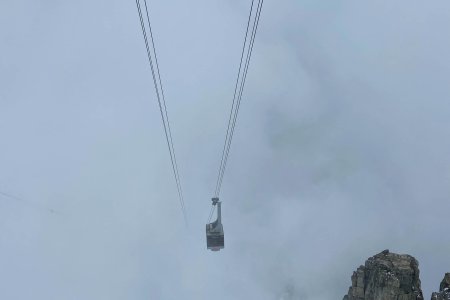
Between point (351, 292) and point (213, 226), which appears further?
point (351, 292)

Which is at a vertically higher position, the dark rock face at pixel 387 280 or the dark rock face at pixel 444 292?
the dark rock face at pixel 387 280

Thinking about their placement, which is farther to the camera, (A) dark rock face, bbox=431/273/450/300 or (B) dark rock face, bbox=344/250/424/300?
(B) dark rock face, bbox=344/250/424/300

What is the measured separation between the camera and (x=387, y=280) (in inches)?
5241

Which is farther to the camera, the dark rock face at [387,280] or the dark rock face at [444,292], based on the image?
the dark rock face at [387,280]

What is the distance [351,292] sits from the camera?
147875 millimetres

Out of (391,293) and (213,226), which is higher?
(391,293)

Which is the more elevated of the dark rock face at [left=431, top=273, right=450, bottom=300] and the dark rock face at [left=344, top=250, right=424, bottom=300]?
the dark rock face at [left=344, top=250, right=424, bottom=300]

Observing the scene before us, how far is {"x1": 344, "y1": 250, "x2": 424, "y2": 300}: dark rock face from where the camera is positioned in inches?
5182

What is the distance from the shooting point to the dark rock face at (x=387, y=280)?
13162 centimetres

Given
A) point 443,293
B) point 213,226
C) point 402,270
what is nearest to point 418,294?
point 402,270

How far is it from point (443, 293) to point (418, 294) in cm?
4366

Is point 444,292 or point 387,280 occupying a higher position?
point 387,280

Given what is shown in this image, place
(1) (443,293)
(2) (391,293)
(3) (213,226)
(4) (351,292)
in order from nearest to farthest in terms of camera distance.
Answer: (3) (213,226) < (1) (443,293) < (2) (391,293) < (4) (351,292)

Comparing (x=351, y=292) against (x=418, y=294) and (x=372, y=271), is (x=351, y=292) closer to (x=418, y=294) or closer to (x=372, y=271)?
(x=372, y=271)
